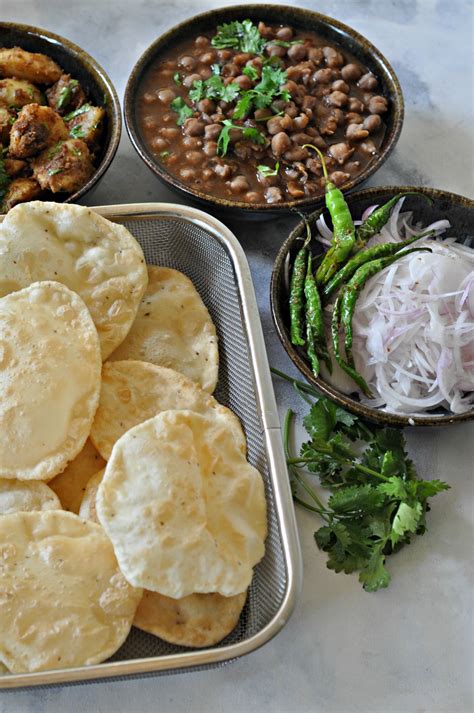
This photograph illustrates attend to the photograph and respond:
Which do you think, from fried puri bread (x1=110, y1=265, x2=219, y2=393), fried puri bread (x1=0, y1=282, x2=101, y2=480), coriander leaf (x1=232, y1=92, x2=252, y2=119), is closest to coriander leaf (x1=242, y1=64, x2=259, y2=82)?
coriander leaf (x1=232, y1=92, x2=252, y2=119)

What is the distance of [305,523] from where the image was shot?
2.98m

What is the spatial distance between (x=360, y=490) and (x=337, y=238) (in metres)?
1.15

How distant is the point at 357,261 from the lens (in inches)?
129

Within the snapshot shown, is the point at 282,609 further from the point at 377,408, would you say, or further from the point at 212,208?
the point at 212,208

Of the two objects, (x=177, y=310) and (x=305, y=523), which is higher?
(x=177, y=310)

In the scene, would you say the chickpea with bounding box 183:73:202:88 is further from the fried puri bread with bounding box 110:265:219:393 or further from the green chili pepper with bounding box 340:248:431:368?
the green chili pepper with bounding box 340:248:431:368

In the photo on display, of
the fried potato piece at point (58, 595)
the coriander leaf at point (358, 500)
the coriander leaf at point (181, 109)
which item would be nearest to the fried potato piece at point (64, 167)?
the coriander leaf at point (181, 109)

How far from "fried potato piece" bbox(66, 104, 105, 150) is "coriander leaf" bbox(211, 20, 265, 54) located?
86 cm

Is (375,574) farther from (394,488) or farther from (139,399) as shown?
(139,399)

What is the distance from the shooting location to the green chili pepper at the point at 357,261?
3.26m

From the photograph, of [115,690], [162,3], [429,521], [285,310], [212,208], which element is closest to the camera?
[115,690]

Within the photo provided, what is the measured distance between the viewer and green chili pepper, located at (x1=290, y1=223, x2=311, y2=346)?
3.14 m

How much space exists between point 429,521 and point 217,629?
1035 millimetres

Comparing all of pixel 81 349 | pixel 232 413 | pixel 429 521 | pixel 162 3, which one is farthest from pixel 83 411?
pixel 162 3
